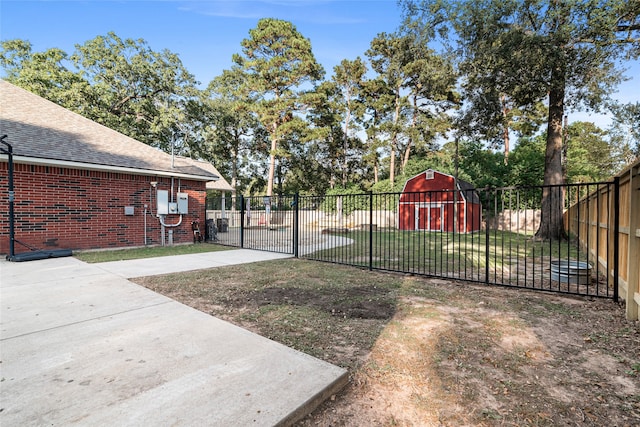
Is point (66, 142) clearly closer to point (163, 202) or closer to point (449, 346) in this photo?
point (163, 202)

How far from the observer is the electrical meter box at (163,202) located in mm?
9773

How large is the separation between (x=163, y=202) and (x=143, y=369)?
8.79 metres

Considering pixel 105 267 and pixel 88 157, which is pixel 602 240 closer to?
pixel 105 267

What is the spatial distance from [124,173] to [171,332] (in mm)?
8020

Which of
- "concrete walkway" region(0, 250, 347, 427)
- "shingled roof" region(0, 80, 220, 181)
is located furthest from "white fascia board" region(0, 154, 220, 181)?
"concrete walkway" region(0, 250, 347, 427)

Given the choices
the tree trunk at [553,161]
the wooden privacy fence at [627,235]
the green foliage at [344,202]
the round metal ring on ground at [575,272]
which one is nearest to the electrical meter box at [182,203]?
the green foliage at [344,202]

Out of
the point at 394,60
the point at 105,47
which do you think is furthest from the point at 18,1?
the point at 394,60

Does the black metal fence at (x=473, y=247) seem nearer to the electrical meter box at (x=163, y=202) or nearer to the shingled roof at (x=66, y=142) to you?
the electrical meter box at (x=163, y=202)

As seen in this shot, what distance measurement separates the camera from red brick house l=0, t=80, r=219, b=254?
7.38 m

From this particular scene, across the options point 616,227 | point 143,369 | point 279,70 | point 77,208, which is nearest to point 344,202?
point 279,70

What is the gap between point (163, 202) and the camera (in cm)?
987

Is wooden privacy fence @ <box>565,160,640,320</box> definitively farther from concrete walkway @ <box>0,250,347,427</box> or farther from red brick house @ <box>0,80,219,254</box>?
red brick house @ <box>0,80,219,254</box>

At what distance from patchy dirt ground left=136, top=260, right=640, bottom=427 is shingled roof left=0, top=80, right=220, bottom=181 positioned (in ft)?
17.5

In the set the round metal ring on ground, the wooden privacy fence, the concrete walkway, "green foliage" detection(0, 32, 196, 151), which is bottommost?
the concrete walkway
